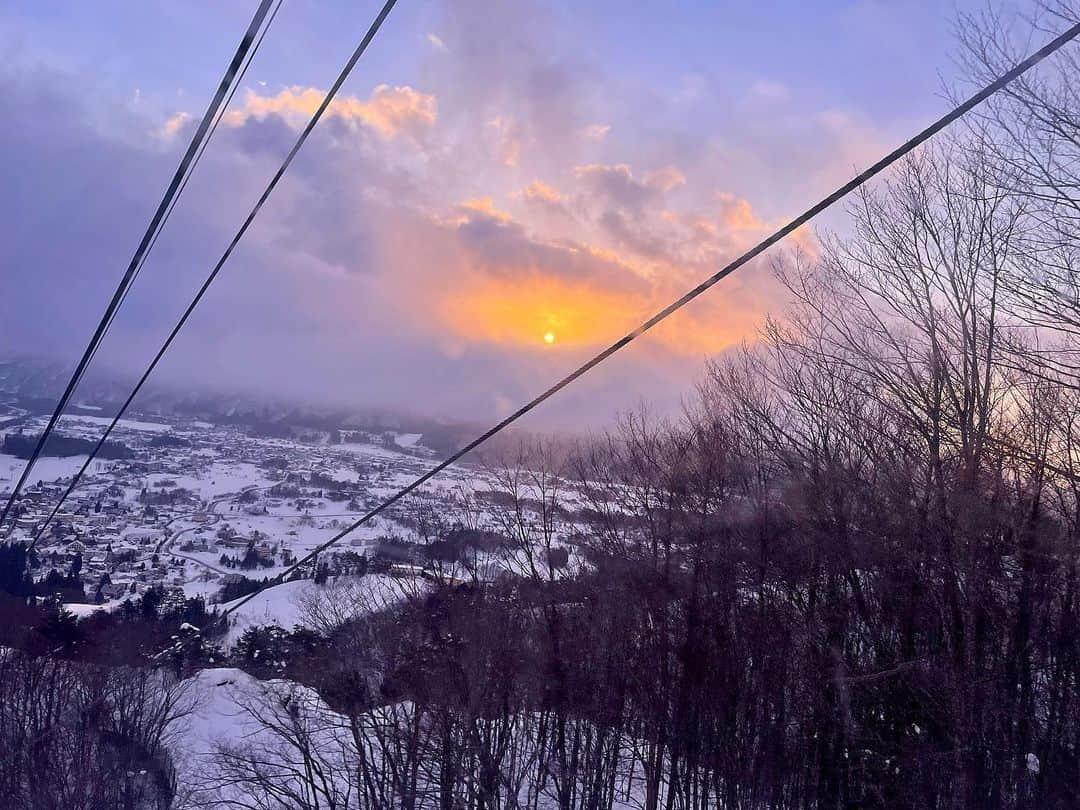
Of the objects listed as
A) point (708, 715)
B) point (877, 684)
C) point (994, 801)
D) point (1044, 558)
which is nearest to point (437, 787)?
point (708, 715)

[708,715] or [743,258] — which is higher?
[743,258]

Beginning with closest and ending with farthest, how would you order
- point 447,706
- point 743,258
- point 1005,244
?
point 743,258
point 1005,244
point 447,706

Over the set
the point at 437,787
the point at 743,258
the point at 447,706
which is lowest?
the point at 437,787

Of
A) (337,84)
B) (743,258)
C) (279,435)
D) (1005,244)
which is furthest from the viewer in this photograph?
(279,435)

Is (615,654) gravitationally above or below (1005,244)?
below

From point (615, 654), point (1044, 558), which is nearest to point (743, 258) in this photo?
point (1044, 558)

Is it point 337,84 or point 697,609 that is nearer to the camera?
point 337,84

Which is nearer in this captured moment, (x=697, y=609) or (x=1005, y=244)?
(x=1005, y=244)

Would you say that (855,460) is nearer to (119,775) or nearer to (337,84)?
(337,84)

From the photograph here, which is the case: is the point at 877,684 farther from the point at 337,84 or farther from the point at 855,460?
the point at 337,84

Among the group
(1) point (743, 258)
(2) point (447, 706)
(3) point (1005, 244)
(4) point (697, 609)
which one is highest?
(3) point (1005, 244)
